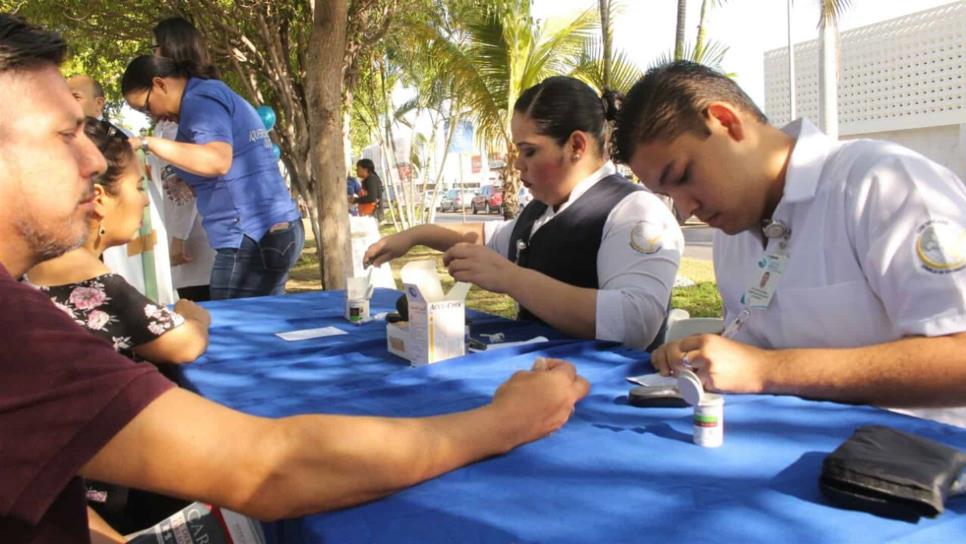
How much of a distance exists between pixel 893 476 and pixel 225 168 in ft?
9.34

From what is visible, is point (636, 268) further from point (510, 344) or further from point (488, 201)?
point (488, 201)

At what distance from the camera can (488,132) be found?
10.0 metres

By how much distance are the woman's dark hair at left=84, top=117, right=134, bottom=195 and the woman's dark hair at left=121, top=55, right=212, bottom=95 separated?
98 centimetres

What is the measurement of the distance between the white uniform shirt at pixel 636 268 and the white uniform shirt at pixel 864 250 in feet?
1.04

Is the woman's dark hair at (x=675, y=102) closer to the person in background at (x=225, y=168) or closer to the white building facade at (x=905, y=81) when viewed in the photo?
the person in background at (x=225, y=168)

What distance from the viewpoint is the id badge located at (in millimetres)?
1589

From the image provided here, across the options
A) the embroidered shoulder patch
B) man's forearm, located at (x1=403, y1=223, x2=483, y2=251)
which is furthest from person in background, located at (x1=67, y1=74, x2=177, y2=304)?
the embroidered shoulder patch

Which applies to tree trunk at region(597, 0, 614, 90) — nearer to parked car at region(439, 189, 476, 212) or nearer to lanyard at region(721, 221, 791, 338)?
lanyard at region(721, 221, 791, 338)

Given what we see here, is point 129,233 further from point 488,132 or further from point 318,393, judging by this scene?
point 488,132

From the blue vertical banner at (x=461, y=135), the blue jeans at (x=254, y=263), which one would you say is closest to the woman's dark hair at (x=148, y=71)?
the blue jeans at (x=254, y=263)

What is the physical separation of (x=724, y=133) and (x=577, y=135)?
80 cm

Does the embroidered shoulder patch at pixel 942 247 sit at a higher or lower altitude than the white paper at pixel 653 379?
higher

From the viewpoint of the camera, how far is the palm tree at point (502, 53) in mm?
8742

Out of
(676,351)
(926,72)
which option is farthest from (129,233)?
(926,72)
